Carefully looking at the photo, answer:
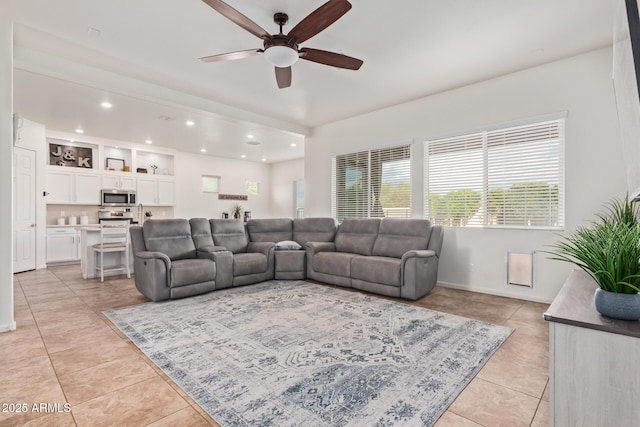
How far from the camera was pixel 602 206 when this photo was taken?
3496 mm

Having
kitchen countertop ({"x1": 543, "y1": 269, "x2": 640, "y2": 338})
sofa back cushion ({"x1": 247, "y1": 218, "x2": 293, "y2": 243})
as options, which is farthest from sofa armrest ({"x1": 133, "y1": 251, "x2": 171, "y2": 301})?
kitchen countertop ({"x1": 543, "y1": 269, "x2": 640, "y2": 338})

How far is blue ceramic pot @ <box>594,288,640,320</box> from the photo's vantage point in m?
1.21

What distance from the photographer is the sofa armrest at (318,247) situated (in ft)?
16.8

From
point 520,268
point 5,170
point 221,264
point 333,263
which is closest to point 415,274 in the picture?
point 333,263

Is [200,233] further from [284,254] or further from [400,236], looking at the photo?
[400,236]

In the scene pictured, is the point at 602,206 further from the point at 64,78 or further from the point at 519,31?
the point at 64,78

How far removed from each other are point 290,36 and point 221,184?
25.7 ft

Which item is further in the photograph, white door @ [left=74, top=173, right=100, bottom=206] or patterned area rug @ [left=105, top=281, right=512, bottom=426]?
white door @ [left=74, top=173, right=100, bottom=206]

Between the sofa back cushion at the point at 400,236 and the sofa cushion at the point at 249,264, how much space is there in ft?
5.82

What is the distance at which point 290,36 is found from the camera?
8.86ft

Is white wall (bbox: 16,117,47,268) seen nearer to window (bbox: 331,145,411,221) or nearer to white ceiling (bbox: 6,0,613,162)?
white ceiling (bbox: 6,0,613,162)

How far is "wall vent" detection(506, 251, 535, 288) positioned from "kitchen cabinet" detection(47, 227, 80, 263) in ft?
28.4

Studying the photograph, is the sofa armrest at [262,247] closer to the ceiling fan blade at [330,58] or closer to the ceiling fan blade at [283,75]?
the ceiling fan blade at [283,75]

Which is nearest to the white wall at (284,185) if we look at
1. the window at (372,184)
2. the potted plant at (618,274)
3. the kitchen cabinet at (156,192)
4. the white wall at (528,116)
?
the kitchen cabinet at (156,192)
